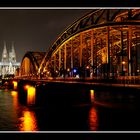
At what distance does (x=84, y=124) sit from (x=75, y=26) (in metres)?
24.9

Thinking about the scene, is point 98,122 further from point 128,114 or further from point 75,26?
point 75,26

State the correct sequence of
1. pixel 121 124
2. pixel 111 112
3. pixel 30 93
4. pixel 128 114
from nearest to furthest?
pixel 121 124 < pixel 128 114 < pixel 111 112 < pixel 30 93

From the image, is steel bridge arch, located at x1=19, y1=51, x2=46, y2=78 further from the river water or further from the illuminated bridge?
the river water

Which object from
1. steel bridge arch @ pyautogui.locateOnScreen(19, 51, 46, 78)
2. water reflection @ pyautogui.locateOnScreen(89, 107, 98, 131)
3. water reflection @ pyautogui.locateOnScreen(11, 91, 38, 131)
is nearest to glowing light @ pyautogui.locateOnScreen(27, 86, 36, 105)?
water reflection @ pyautogui.locateOnScreen(11, 91, 38, 131)

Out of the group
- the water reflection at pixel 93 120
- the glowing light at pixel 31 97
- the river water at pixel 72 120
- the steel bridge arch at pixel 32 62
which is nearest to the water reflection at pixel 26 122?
the river water at pixel 72 120

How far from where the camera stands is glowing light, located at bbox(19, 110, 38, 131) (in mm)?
33537

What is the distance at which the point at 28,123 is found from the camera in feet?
120

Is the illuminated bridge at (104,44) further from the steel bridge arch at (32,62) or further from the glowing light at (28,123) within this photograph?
the steel bridge arch at (32,62)
